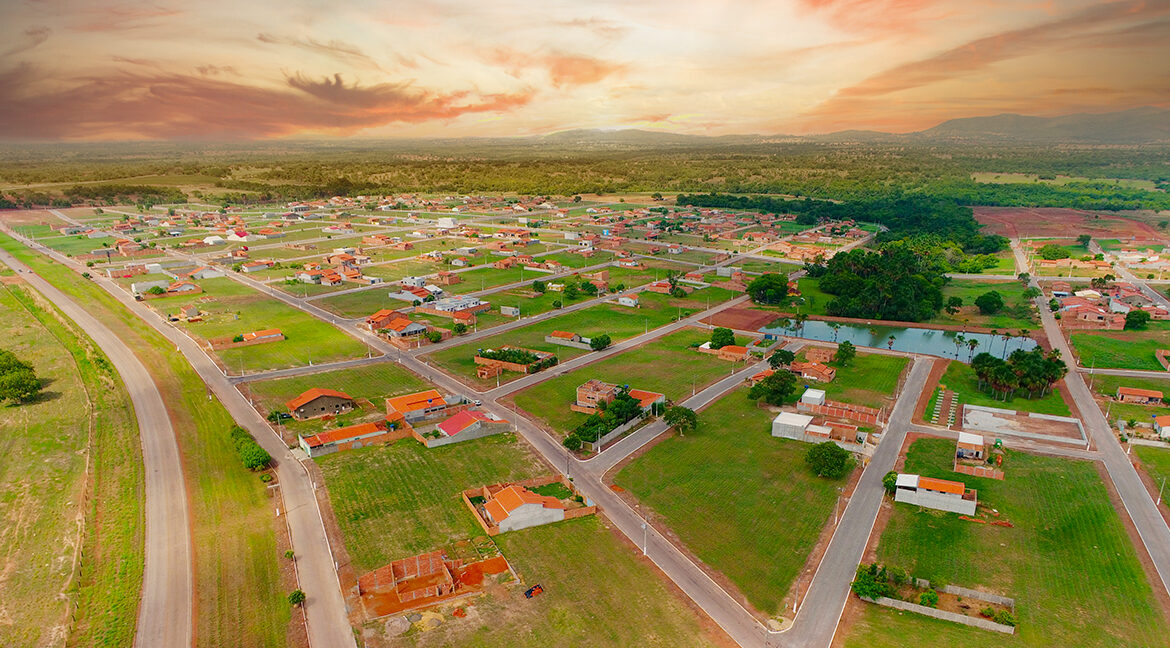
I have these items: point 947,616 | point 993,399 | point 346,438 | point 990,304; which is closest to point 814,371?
point 993,399

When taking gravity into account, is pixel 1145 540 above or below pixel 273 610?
below

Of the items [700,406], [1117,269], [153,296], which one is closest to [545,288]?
[700,406]

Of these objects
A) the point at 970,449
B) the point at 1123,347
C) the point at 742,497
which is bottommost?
the point at 1123,347

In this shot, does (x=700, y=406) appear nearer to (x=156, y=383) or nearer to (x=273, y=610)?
(x=273, y=610)

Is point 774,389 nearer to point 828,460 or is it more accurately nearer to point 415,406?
point 828,460

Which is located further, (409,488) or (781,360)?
(781,360)

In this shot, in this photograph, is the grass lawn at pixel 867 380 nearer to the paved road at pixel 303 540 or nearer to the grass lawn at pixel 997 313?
the grass lawn at pixel 997 313
